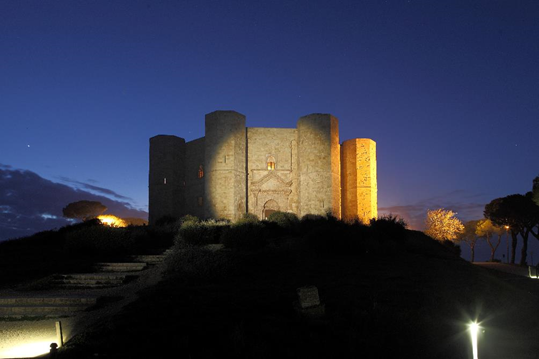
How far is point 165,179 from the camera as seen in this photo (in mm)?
35969

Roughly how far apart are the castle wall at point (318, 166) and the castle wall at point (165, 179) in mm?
11190

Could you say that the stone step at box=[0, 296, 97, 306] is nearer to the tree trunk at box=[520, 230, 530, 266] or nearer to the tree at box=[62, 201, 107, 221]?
the tree trunk at box=[520, 230, 530, 266]

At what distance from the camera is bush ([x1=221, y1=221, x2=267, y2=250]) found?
1329 centimetres

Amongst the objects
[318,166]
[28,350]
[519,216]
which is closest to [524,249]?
[519,216]

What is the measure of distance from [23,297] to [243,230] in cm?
715

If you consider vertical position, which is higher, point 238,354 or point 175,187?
point 175,187

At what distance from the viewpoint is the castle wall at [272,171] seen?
32906 millimetres

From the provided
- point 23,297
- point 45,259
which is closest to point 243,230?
point 45,259

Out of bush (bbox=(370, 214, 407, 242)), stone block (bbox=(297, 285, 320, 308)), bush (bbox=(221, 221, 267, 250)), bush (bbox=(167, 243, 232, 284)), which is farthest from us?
bush (bbox=(370, 214, 407, 242))

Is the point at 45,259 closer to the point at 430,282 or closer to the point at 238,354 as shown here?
the point at 238,354

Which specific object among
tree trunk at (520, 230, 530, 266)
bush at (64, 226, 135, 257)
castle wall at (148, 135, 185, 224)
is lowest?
tree trunk at (520, 230, 530, 266)

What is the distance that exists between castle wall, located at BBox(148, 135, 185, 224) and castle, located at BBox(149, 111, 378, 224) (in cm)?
9

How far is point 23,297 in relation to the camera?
7.81 metres

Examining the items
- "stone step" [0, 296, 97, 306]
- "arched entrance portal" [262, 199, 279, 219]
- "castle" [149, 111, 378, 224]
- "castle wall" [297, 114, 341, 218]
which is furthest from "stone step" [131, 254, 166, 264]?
"arched entrance portal" [262, 199, 279, 219]
